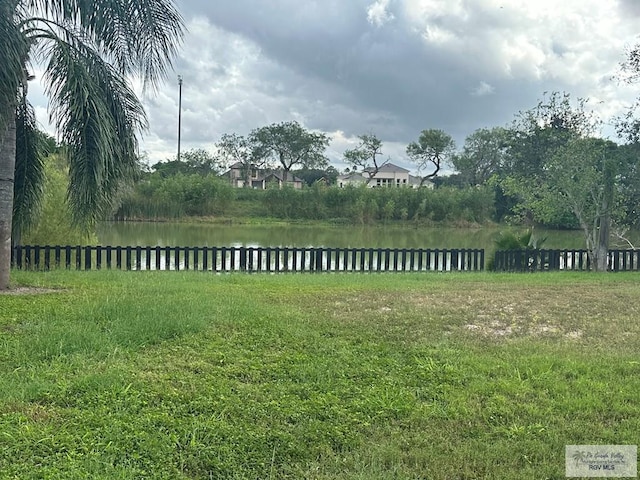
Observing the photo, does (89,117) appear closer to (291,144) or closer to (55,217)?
(55,217)

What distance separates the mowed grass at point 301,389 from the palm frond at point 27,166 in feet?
7.25

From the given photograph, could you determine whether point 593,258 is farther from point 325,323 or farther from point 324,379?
point 324,379

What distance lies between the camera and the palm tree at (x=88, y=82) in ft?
23.7

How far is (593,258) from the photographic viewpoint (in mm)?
14891

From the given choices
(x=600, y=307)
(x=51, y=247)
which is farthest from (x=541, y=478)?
(x=51, y=247)

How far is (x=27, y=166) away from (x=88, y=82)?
2359mm

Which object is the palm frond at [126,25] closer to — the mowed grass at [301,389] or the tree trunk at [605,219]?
the mowed grass at [301,389]

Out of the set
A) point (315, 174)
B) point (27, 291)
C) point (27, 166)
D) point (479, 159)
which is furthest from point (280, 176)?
point (27, 291)

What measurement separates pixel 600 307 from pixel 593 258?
25.7ft

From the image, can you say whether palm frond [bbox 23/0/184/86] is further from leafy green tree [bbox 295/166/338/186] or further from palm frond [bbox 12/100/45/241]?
leafy green tree [bbox 295/166/338/186]

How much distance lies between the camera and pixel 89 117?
7.26 m

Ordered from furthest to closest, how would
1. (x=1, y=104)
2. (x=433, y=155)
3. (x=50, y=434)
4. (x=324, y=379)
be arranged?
(x=433, y=155)
(x=1, y=104)
(x=324, y=379)
(x=50, y=434)

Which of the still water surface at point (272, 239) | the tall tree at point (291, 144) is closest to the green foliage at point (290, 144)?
the tall tree at point (291, 144)

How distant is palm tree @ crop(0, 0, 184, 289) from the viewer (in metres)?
7.23
